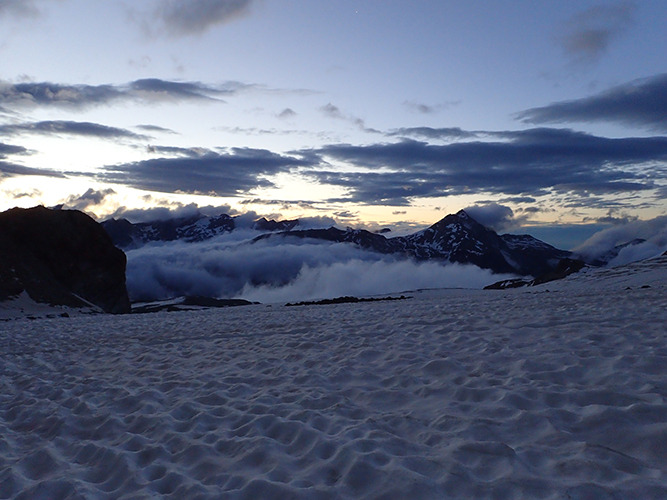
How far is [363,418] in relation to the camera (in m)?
6.41

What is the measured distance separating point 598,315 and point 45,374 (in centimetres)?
1459

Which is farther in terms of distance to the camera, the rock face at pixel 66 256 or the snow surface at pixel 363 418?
the rock face at pixel 66 256

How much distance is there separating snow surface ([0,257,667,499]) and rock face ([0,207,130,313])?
40.0 meters

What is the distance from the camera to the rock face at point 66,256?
46316 millimetres

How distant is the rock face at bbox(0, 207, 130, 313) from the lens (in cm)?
4632

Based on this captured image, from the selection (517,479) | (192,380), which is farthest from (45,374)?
(517,479)

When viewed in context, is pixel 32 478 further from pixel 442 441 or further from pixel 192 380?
pixel 442 441

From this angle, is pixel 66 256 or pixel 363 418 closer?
pixel 363 418

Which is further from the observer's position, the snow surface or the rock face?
the rock face

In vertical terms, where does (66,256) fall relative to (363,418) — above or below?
above

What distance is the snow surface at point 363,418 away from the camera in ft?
15.2

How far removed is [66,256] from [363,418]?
5499 cm

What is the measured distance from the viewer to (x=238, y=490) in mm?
4637

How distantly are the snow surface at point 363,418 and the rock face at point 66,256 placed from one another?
3999cm
